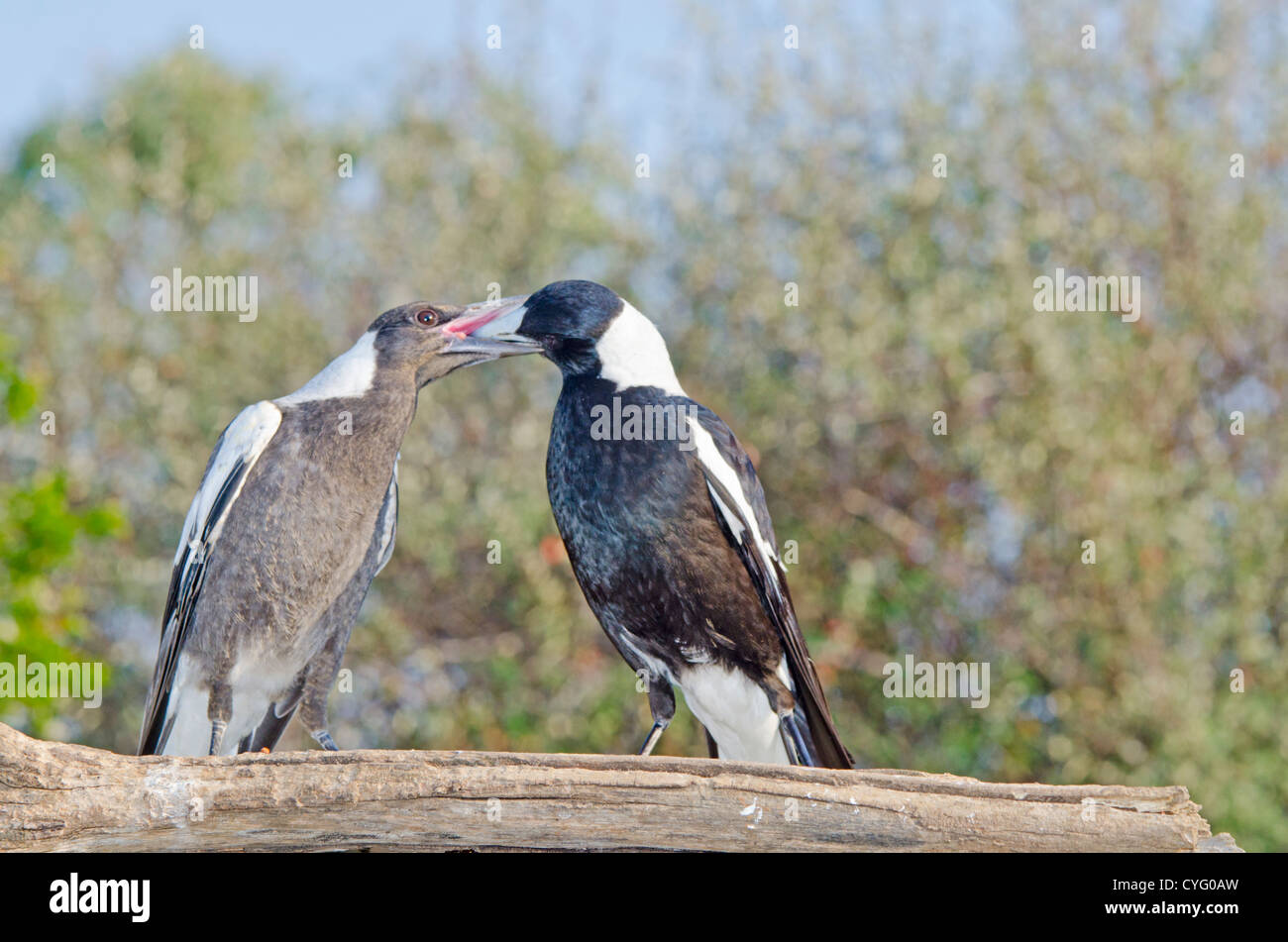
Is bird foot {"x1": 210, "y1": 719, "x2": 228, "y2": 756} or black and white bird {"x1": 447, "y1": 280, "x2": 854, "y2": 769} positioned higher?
black and white bird {"x1": 447, "y1": 280, "x2": 854, "y2": 769}

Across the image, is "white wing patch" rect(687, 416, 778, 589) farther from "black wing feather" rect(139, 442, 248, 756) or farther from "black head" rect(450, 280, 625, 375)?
"black wing feather" rect(139, 442, 248, 756)

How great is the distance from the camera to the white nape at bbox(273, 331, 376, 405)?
3100mm

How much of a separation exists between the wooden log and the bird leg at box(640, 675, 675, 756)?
24.0 inches

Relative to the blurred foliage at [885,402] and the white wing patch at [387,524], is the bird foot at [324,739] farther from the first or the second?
the blurred foliage at [885,402]

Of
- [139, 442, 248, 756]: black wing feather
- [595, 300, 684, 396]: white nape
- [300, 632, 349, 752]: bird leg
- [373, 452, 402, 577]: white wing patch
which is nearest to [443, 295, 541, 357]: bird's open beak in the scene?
[595, 300, 684, 396]: white nape

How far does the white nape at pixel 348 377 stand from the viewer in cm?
310

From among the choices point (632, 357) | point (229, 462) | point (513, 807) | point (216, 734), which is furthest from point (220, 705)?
point (632, 357)

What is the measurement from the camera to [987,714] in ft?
16.7

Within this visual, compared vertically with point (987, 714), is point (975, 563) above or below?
above

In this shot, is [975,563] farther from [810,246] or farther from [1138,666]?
[810,246]

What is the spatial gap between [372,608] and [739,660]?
2.81 metres

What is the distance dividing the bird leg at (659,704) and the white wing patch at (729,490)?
0.40 meters

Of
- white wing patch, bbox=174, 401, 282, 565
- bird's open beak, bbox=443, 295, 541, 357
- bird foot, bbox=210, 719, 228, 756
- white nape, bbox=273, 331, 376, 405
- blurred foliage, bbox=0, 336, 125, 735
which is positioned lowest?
bird foot, bbox=210, 719, 228, 756

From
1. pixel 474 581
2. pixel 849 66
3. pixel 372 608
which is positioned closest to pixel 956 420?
pixel 849 66
